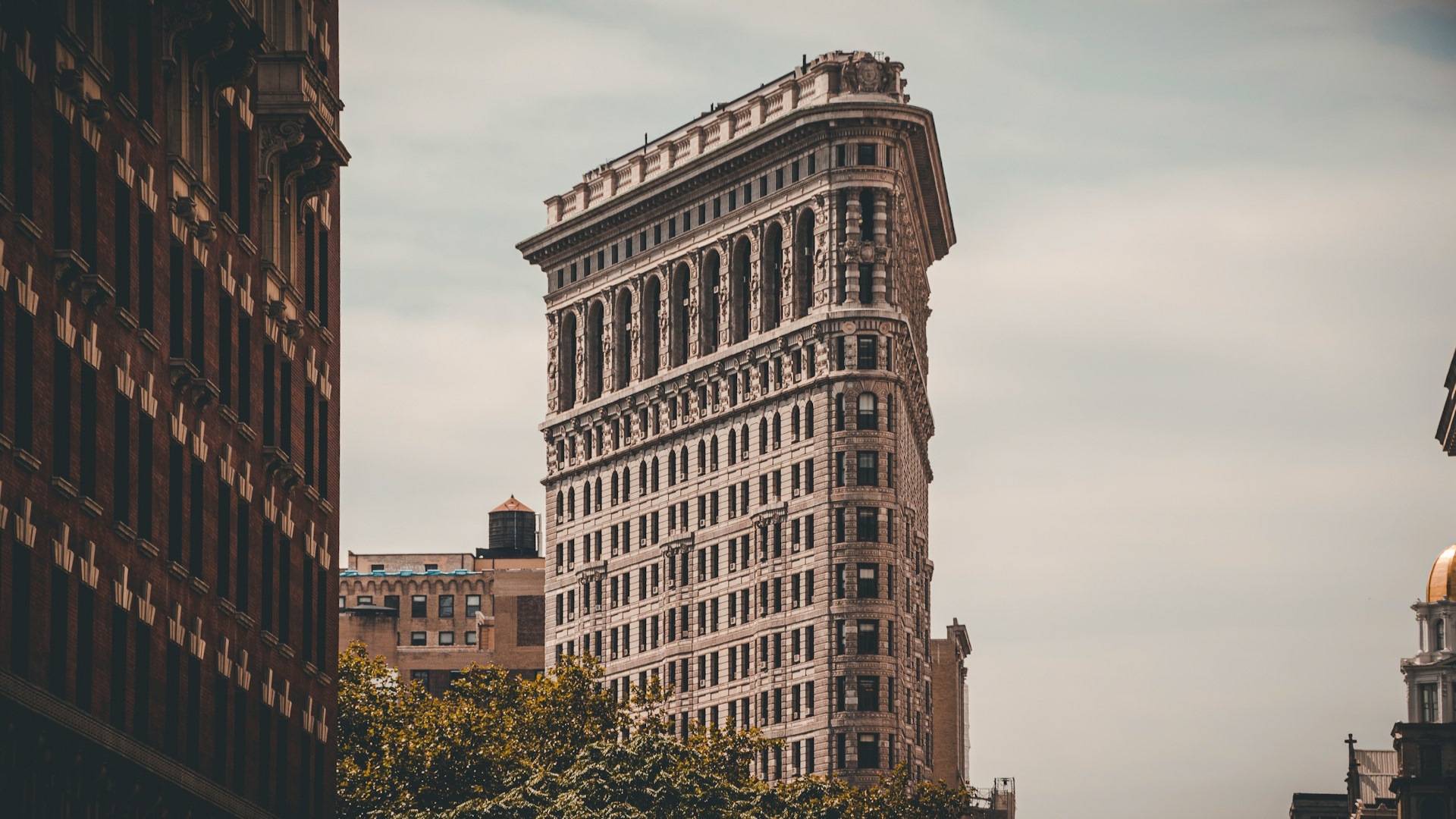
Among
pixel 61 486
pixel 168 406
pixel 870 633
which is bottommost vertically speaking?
pixel 61 486

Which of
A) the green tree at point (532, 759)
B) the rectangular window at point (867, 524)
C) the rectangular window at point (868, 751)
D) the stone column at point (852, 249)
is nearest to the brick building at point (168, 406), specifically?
the green tree at point (532, 759)

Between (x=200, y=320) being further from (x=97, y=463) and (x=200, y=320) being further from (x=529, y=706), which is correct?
(x=529, y=706)

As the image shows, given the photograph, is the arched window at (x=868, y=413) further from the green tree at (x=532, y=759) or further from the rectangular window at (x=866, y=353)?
the green tree at (x=532, y=759)

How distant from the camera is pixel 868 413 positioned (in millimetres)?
197625

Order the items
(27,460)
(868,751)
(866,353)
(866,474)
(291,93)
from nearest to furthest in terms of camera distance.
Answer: (27,460) < (291,93) < (868,751) < (866,474) < (866,353)

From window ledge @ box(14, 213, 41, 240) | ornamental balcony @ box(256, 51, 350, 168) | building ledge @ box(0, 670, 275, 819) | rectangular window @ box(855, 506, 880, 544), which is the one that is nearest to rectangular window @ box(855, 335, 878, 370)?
rectangular window @ box(855, 506, 880, 544)

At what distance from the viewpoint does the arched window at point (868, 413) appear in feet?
648

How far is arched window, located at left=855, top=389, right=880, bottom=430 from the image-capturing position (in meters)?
197

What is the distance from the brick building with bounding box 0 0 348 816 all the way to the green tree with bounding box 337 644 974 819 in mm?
17644

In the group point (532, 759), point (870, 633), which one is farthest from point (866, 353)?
point (532, 759)

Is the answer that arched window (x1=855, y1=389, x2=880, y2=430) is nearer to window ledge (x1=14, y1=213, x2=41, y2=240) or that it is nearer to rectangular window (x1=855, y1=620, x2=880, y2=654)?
rectangular window (x1=855, y1=620, x2=880, y2=654)

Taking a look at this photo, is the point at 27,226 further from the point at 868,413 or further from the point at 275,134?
the point at 868,413

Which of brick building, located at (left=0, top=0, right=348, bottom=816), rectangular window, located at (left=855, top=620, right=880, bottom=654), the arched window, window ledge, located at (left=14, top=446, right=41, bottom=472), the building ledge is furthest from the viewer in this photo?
the arched window

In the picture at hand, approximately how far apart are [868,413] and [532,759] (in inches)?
3473
